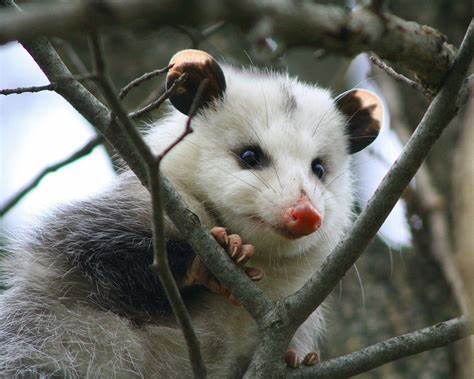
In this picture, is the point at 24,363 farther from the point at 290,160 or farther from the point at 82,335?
the point at 290,160

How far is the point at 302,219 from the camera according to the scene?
239cm

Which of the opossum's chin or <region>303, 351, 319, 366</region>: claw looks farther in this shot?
<region>303, 351, 319, 366</region>: claw

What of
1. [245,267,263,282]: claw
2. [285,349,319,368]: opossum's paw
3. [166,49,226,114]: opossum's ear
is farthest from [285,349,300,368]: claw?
[166,49,226,114]: opossum's ear

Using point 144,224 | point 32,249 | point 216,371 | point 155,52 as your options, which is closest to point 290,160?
point 144,224

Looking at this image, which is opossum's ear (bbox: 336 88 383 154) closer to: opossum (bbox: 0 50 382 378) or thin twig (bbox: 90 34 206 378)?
opossum (bbox: 0 50 382 378)

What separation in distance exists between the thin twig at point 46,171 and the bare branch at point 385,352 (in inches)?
63.0

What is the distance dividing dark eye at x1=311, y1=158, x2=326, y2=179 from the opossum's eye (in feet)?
0.77

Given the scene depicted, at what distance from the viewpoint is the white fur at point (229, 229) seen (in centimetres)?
267

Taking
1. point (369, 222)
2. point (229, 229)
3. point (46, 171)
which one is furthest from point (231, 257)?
point (46, 171)

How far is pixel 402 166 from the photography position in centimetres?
212

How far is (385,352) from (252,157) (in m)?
0.90

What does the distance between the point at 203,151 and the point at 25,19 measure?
1.77 metres

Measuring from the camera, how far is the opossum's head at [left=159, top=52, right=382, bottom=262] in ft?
8.50

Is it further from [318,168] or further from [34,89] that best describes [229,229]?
[34,89]
